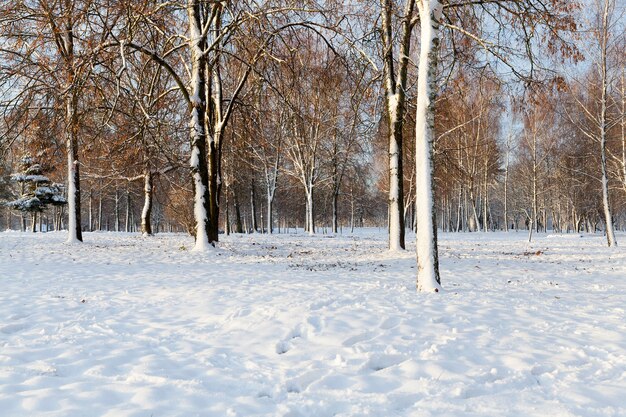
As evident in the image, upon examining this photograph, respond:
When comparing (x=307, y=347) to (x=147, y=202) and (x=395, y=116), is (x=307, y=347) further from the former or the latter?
(x=147, y=202)

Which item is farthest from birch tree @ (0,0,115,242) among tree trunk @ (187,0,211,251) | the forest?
tree trunk @ (187,0,211,251)

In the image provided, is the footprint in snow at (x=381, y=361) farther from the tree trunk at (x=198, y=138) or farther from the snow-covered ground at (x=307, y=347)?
the tree trunk at (x=198, y=138)

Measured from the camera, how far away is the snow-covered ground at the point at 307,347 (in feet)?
9.65

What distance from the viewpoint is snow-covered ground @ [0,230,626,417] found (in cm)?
294

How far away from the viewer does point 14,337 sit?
4223mm

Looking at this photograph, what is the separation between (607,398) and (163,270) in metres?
8.65

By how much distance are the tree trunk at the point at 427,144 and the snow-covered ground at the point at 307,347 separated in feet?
1.85

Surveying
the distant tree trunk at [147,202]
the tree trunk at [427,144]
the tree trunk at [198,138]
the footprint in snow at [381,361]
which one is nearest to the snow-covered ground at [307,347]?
the footprint in snow at [381,361]

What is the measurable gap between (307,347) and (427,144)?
14.0 feet

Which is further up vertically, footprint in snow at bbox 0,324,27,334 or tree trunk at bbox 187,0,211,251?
tree trunk at bbox 187,0,211,251

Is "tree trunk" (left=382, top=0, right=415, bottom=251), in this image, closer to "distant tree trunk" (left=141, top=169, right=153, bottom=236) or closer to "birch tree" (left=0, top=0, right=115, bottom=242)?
"birch tree" (left=0, top=0, right=115, bottom=242)

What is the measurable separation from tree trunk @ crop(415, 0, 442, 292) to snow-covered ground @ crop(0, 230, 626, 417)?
564mm

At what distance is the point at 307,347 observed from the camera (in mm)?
4121

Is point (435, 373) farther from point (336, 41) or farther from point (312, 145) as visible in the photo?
point (312, 145)
